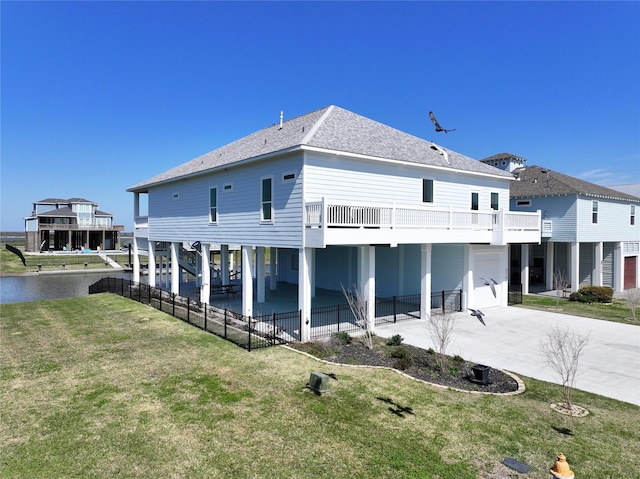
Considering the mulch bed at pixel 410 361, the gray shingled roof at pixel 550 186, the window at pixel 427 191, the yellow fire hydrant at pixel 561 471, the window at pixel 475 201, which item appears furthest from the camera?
the gray shingled roof at pixel 550 186

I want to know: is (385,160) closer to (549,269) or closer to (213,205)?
(213,205)

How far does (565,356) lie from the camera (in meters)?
12.0

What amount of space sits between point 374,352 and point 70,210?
240 feet

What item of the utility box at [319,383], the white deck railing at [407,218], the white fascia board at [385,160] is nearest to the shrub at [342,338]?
the white deck railing at [407,218]

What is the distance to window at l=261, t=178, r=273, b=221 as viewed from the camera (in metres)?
15.8

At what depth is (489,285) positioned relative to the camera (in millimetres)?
20125

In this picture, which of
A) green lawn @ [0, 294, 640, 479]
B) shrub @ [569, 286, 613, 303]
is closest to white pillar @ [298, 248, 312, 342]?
green lawn @ [0, 294, 640, 479]

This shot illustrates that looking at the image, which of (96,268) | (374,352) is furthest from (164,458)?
(96,268)

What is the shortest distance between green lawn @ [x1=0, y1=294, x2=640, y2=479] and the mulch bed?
558 millimetres

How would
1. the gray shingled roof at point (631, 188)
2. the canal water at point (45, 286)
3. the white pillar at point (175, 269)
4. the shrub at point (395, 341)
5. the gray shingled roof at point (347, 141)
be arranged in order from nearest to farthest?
the shrub at point (395, 341) < the gray shingled roof at point (347, 141) < the white pillar at point (175, 269) < the canal water at point (45, 286) < the gray shingled roof at point (631, 188)

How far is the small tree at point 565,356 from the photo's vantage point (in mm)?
8797

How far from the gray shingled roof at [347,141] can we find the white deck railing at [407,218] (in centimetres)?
237

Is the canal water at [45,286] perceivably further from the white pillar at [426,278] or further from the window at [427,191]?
the window at [427,191]

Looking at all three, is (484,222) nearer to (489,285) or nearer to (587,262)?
(489,285)
